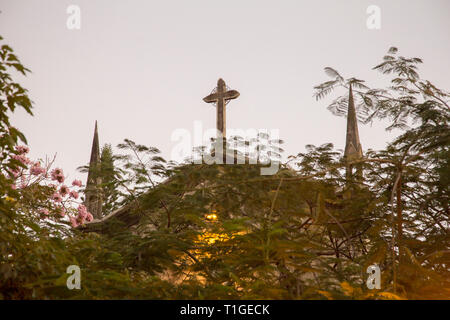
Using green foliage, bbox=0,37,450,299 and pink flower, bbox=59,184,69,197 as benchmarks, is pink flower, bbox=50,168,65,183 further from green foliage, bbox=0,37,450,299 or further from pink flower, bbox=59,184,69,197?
green foliage, bbox=0,37,450,299

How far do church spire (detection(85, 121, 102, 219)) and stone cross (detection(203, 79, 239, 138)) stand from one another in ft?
10.8

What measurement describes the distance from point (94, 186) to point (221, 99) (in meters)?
5.23

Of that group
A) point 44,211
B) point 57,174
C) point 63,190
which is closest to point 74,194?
point 63,190

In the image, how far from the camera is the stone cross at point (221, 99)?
1091 centimetres

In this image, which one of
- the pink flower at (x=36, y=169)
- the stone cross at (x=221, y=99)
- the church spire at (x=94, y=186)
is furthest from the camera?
the stone cross at (x=221, y=99)

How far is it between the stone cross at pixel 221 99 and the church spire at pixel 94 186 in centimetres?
329

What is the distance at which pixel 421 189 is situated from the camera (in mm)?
4684

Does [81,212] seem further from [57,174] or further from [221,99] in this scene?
[221,99]

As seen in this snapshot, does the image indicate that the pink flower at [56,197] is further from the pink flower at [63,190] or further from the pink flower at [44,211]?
the pink flower at [44,211]

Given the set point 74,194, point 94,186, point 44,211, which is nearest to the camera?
point 94,186

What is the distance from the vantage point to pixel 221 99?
437 inches

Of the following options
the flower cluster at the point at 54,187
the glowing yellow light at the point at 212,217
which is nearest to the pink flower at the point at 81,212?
the flower cluster at the point at 54,187
